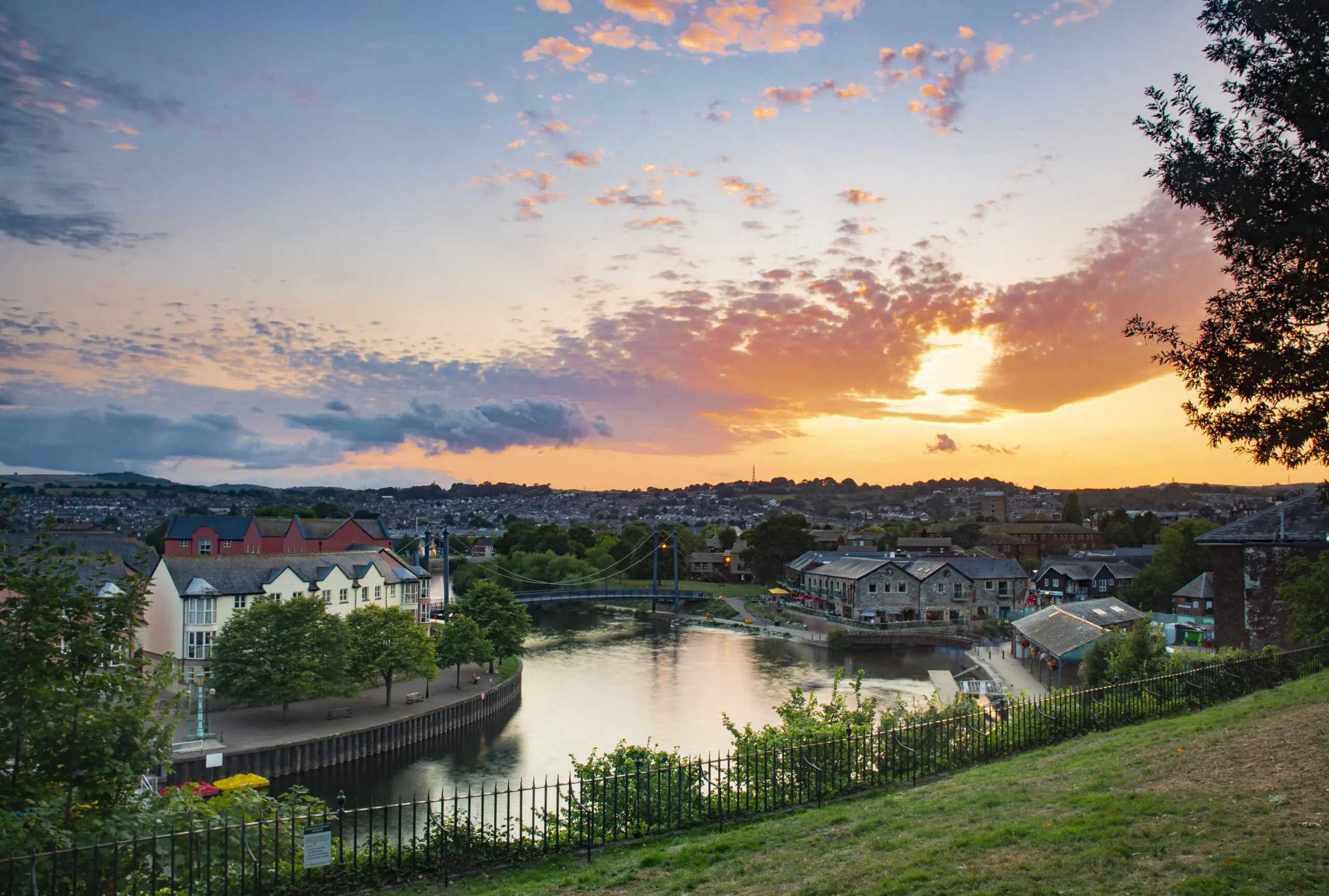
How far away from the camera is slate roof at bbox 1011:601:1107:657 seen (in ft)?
134

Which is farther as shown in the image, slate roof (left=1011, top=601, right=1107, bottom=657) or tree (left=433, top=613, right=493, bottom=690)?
tree (left=433, top=613, right=493, bottom=690)

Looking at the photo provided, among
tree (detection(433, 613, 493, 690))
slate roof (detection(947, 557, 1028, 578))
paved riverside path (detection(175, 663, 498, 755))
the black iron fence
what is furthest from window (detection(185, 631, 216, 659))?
slate roof (detection(947, 557, 1028, 578))

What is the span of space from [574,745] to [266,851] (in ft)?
90.8

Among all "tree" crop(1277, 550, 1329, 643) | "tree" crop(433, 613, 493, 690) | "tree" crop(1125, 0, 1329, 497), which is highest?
"tree" crop(1125, 0, 1329, 497)

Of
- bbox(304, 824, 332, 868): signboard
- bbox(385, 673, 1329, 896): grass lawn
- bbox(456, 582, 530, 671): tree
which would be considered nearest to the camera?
bbox(385, 673, 1329, 896): grass lawn

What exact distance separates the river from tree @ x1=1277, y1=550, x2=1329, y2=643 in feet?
47.2

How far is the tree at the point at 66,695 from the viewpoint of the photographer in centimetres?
859

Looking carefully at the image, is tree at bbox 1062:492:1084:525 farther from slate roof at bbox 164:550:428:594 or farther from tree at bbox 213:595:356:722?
tree at bbox 213:595:356:722

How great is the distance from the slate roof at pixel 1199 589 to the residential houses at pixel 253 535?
224 ft

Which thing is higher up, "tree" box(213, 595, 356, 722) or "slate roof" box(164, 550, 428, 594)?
"slate roof" box(164, 550, 428, 594)

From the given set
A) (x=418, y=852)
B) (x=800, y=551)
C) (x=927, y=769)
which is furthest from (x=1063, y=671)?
(x=800, y=551)

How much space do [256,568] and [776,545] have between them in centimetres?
6576

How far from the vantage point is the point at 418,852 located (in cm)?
1104

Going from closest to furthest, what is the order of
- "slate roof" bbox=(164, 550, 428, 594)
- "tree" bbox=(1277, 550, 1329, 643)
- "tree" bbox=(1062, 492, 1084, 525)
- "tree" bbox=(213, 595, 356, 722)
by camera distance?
"tree" bbox=(1277, 550, 1329, 643) < "tree" bbox=(213, 595, 356, 722) < "slate roof" bbox=(164, 550, 428, 594) < "tree" bbox=(1062, 492, 1084, 525)
